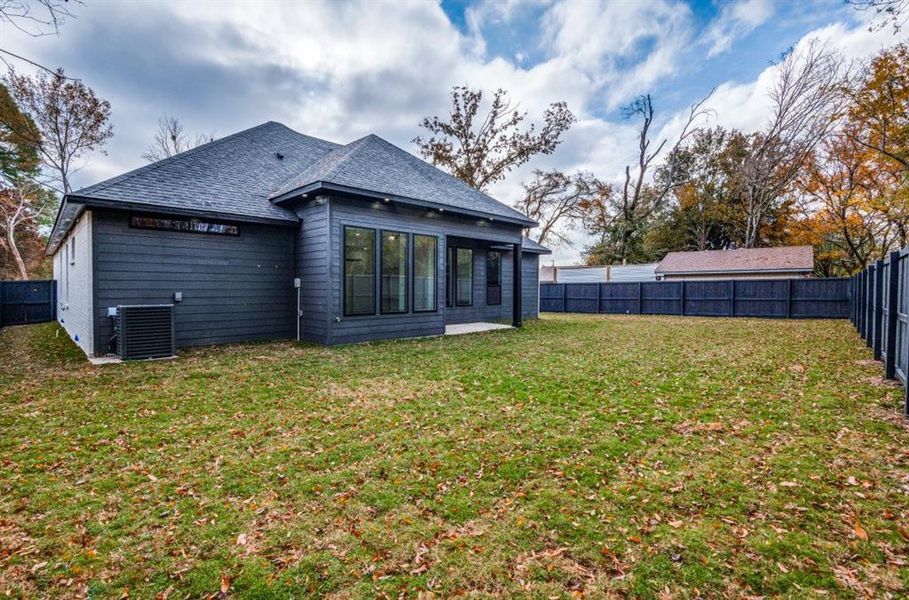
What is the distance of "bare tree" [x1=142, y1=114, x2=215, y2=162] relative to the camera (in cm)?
1984

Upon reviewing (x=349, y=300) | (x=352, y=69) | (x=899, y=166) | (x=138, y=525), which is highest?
(x=352, y=69)

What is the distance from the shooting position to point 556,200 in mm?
25062

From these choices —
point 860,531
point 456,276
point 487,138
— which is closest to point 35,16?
point 860,531

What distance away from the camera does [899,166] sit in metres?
15.9

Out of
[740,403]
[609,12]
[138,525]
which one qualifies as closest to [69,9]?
[138,525]

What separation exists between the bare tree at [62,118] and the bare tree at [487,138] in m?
14.0

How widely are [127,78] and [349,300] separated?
8.02 m

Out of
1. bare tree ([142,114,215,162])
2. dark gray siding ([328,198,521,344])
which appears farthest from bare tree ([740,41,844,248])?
bare tree ([142,114,215,162])

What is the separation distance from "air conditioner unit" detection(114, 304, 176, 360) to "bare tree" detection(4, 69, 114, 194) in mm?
15468

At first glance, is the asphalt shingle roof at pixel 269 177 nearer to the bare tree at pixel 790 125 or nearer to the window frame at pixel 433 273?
the window frame at pixel 433 273

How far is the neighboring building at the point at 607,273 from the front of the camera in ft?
75.3

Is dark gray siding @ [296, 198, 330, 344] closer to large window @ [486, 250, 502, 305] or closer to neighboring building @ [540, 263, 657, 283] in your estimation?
large window @ [486, 250, 502, 305]

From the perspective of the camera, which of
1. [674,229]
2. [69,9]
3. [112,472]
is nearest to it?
[112,472]

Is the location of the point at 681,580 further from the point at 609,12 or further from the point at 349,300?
the point at 609,12
